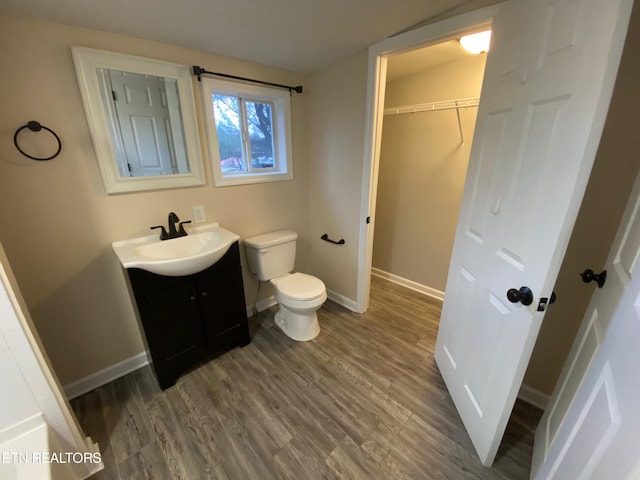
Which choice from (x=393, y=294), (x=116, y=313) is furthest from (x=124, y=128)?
(x=393, y=294)

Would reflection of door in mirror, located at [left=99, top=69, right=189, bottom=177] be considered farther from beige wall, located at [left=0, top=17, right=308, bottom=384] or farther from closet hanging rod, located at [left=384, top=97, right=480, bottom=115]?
closet hanging rod, located at [left=384, top=97, right=480, bottom=115]

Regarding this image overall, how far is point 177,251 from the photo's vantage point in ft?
5.50

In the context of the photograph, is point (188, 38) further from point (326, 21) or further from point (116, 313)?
point (116, 313)

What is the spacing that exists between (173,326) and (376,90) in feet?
6.50

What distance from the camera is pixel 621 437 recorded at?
58cm

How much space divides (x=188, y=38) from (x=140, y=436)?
216cm

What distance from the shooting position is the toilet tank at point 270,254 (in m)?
2.05

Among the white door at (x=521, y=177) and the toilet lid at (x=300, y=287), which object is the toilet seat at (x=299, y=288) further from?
the white door at (x=521, y=177)

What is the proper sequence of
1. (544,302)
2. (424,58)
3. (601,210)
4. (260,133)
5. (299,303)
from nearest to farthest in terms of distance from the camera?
(544,302)
(601,210)
(299,303)
(424,58)
(260,133)

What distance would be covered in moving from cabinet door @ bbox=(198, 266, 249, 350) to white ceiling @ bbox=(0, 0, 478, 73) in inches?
51.8

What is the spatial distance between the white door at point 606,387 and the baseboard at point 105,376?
2.22 m

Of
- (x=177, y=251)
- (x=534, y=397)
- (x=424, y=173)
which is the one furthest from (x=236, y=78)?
(x=534, y=397)

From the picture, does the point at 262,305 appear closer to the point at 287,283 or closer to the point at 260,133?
the point at 287,283

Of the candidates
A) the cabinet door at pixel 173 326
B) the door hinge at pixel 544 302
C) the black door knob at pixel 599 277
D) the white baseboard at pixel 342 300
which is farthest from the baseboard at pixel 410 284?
the cabinet door at pixel 173 326
